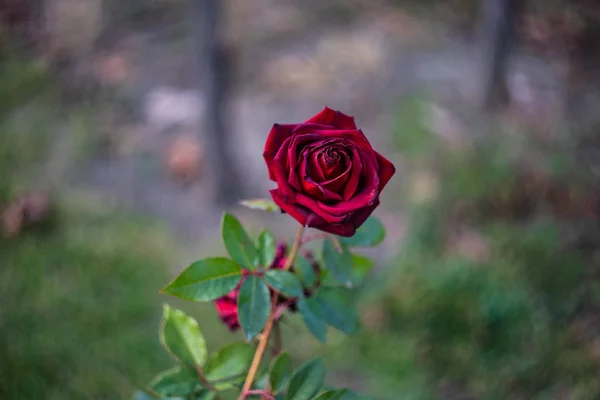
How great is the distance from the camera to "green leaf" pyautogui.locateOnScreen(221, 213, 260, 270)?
2.28ft

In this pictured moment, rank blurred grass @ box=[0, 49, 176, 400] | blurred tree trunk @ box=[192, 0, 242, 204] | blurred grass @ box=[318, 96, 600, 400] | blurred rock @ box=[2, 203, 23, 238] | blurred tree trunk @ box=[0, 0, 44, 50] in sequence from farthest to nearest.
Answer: blurred tree trunk @ box=[0, 0, 44, 50] < blurred rock @ box=[2, 203, 23, 238] < blurred tree trunk @ box=[192, 0, 242, 204] < blurred grass @ box=[318, 96, 600, 400] < blurred grass @ box=[0, 49, 176, 400]

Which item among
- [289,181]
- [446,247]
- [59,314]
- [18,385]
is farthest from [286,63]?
[289,181]

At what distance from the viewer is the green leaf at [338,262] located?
2.26ft

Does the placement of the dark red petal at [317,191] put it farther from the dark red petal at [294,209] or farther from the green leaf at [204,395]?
the green leaf at [204,395]

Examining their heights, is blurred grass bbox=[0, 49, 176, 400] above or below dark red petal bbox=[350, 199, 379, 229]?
below

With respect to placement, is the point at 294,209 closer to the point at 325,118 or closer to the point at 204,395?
the point at 325,118

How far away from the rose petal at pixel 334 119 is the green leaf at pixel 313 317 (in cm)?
25

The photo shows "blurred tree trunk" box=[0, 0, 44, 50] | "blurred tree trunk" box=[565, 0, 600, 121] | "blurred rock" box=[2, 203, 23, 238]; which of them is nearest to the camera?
"blurred rock" box=[2, 203, 23, 238]

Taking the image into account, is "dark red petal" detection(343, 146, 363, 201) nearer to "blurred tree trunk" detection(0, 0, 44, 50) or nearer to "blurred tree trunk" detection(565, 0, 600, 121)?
"blurred tree trunk" detection(565, 0, 600, 121)

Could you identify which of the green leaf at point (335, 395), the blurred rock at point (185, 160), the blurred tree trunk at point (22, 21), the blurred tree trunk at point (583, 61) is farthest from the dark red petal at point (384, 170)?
the blurred tree trunk at point (22, 21)

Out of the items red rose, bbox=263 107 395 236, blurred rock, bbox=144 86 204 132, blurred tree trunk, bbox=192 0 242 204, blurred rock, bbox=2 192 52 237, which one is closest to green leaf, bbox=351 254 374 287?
red rose, bbox=263 107 395 236

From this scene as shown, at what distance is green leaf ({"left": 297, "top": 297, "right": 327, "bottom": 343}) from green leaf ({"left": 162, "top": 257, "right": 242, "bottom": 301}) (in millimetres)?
96

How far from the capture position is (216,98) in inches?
83.0

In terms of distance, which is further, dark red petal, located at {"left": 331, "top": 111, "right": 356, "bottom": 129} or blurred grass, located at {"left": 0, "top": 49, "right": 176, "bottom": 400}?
blurred grass, located at {"left": 0, "top": 49, "right": 176, "bottom": 400}
